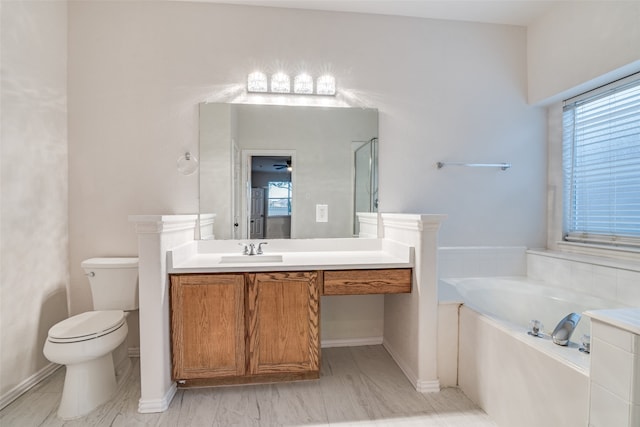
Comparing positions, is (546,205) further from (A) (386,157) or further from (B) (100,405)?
(B) (100,405)

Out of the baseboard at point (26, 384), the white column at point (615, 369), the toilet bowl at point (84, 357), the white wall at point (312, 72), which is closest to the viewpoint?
the white column at point (615, 369)

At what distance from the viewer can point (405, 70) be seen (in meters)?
2.51

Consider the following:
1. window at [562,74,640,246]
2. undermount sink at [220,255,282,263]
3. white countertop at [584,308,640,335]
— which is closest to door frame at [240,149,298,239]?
undermount sink at [220,255,282,263]

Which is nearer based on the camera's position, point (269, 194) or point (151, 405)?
point (151, 405)

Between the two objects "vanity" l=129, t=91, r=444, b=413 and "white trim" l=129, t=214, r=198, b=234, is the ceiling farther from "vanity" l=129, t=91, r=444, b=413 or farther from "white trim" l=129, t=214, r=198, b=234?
"white trim" l=129, t=214, r=198, b=234

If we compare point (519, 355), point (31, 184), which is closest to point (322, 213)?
point (519, 355)

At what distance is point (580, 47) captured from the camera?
218 centimetres

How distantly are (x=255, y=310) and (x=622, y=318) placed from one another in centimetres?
160

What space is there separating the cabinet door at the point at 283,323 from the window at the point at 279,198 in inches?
25.3

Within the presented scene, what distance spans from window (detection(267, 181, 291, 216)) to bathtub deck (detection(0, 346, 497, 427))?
1.17 metres

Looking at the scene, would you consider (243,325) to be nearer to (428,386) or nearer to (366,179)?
(428,386)

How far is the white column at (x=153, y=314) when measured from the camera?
1.69m

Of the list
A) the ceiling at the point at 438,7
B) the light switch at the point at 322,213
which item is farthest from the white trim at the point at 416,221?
the ceiling at the point at 438,7

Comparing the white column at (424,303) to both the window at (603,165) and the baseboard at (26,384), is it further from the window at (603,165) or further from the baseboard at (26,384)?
the baseboard at (26,384)
